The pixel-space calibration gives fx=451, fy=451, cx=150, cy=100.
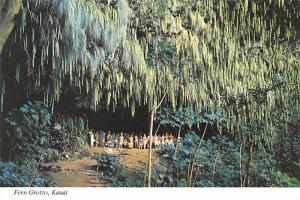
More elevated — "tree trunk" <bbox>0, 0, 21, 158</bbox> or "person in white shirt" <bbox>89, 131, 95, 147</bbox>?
"tree trunk" <bbox>0, 0, 21, 158</bbox>

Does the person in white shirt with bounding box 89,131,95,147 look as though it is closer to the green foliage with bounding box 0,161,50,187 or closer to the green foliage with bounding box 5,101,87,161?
the green foliage with bounding box 5,101,87,161

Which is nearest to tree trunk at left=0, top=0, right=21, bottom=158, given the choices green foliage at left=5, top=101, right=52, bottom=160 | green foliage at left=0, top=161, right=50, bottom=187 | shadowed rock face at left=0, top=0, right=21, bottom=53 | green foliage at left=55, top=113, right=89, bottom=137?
shadowed rock face at left=0, top=0, right=21, bottom=53

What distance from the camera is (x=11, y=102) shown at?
2.19 metres

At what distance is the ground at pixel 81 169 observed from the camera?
2227 millimetres

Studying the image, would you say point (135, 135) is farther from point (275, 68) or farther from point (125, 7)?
point (275, 68)

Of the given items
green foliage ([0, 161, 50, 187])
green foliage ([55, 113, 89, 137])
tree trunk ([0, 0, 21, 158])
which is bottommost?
green foliage ([0, 161, 50, 187])

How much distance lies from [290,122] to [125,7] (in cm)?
111

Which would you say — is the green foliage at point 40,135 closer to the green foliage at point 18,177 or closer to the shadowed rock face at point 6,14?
the green foliage at point 18,177

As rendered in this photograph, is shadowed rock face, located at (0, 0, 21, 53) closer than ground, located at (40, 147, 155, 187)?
Yes

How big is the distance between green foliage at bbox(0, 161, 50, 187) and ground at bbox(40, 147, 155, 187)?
45 mm

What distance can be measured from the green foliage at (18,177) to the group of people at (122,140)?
0.31 meters

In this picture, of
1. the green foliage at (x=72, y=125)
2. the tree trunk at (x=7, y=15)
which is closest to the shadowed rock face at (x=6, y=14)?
the tree trunk at (x=7, y=15)

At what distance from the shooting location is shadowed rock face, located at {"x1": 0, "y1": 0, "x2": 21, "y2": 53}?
2113 mm
